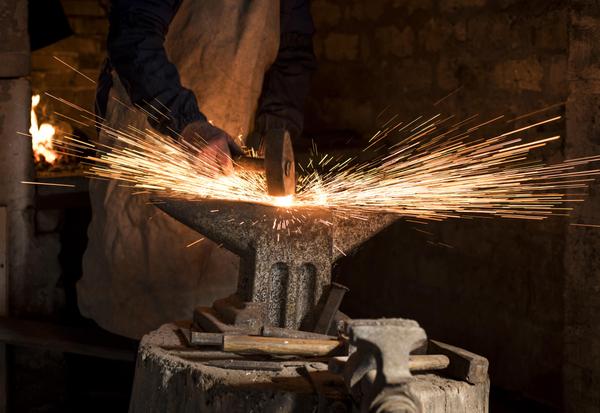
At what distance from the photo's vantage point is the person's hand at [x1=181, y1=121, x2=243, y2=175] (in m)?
3.52

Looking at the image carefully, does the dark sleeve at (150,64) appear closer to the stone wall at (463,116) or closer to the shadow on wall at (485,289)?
the stone wall at (463,116)

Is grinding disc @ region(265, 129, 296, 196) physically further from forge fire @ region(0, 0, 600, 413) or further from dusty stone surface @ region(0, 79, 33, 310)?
dusty stone surface @ region(0, 79, 33, 310)

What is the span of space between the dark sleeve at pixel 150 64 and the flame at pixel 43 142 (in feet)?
8.13

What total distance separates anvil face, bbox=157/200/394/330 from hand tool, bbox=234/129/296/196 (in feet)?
0.25

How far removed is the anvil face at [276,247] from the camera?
326 centimetres

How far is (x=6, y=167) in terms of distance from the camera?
504 cm

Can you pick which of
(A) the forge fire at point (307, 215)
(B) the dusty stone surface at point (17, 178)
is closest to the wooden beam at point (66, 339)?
(A) the forge fire at point (307, 215)

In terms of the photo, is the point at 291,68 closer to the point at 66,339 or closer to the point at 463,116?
the point at 463,116

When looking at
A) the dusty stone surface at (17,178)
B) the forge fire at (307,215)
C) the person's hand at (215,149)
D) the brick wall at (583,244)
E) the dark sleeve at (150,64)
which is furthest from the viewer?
Answer: the dusty stone surface at (17,178)

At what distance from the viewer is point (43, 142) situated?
6.98 meters

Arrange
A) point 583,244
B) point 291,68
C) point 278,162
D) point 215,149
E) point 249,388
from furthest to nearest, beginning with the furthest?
1. point 583,244
2. point 291,68
3. point 215,149
4. point 278,162
5. point 249,388

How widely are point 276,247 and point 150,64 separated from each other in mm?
976

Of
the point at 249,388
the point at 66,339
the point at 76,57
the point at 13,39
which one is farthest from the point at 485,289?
the point at 76,57

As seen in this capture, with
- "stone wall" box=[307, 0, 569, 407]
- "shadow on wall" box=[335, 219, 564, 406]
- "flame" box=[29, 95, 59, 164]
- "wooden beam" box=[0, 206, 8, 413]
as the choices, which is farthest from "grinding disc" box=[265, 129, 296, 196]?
"flame" box=[29, 95, 59, 164]
